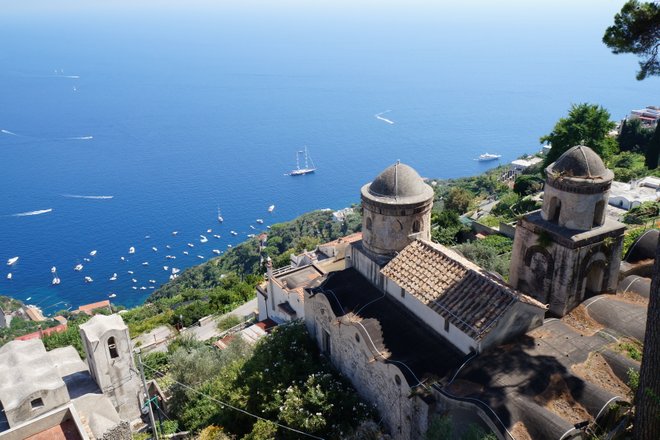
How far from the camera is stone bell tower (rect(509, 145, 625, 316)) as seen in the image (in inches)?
632

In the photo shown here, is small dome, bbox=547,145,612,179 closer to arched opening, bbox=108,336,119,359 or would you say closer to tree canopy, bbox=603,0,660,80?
tree canopy, bbox=603,0,660,80

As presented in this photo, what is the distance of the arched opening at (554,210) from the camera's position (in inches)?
661

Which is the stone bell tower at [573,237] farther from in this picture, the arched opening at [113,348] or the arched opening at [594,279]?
the arched opening at [113,348]

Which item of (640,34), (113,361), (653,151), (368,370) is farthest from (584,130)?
(113,361)

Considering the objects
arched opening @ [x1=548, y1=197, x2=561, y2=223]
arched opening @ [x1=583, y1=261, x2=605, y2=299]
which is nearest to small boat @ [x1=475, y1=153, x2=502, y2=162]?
arched opening @ [x1=583, y1=261, x2=605, y2=299]

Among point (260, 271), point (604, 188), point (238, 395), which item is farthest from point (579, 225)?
Result: point (260, 271)

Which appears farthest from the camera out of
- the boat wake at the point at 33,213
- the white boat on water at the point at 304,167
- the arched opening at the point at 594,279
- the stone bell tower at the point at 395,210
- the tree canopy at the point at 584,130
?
the white boat on water at the point at 304,167

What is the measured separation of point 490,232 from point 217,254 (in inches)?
2184

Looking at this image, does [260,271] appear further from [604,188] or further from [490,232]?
[604,188]

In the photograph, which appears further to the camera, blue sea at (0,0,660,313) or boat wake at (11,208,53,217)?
boat wake at (11,208,53,217)

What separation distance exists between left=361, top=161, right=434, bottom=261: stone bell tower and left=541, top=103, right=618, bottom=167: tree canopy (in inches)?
867

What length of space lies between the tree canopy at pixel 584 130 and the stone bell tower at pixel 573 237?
68.2ft

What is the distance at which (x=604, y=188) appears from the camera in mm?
15961

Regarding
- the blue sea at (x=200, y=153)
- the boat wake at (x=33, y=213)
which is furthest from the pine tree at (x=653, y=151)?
the boat wake at (x=33, y=213)
